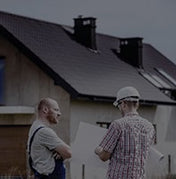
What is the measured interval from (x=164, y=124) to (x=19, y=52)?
23.9ft

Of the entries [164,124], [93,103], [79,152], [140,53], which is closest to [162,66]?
[140,53]

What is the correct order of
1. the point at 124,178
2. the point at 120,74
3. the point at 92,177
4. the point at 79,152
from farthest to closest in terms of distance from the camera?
the point at 120,74 → the point at 92,177 → the point at 79,152 → the point at 124,178

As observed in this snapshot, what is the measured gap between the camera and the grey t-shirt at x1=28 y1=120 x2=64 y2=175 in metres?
6.82

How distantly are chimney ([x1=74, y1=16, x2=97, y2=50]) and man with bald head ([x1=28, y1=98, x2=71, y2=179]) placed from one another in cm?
1888

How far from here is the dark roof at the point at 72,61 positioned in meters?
20.7

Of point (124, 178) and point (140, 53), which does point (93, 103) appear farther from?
point (124, 178)

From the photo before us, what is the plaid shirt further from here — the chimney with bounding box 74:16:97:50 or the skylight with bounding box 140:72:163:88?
the skylight with bounding box 140:72:163:88

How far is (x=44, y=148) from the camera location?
6867mm

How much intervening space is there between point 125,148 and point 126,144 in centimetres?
4

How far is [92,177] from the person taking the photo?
67.9 ft

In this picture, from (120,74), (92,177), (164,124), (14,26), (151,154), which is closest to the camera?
(151,154)

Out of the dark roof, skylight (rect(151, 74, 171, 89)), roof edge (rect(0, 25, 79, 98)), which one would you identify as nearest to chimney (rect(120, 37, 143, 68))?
the dark roof

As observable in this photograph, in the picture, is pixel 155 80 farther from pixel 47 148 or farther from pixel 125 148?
pixel 125 148

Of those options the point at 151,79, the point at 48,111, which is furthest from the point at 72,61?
the point at 48,111
